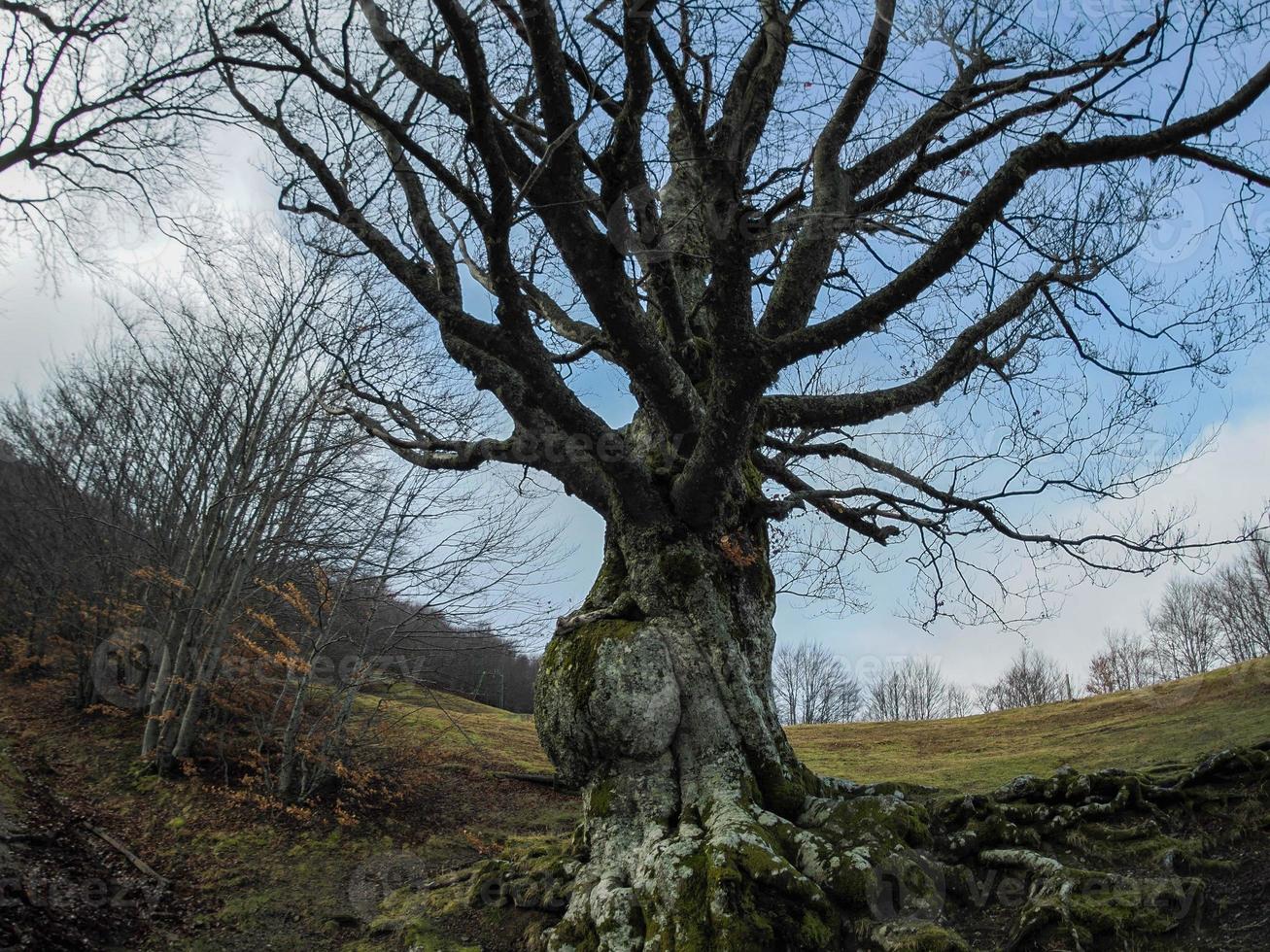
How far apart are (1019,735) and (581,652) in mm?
17591

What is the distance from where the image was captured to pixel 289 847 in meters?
8.01

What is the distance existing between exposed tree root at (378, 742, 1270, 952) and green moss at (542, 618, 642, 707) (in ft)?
2.44

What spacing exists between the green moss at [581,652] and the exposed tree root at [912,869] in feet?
2.44

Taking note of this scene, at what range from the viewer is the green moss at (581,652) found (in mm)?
4742

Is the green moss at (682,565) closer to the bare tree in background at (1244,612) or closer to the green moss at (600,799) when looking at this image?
the green moss at (600,799)

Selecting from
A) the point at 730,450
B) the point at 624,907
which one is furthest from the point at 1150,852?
the point at 730,450

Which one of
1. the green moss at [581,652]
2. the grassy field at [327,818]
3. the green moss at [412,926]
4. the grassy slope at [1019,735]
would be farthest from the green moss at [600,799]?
the grassy slope at [1019,735]

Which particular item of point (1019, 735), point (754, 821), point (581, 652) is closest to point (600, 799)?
point (581, 652)

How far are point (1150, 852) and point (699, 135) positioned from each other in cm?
489

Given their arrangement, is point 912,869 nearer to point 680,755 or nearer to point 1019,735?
point 680,755

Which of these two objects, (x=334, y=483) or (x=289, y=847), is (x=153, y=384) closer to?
(x=334, y=483)

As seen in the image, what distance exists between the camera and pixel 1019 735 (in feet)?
59.7

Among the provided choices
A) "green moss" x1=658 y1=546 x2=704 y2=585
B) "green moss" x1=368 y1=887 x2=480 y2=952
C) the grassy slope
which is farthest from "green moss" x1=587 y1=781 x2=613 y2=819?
the grassy slope

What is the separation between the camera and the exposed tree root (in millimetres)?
3582
